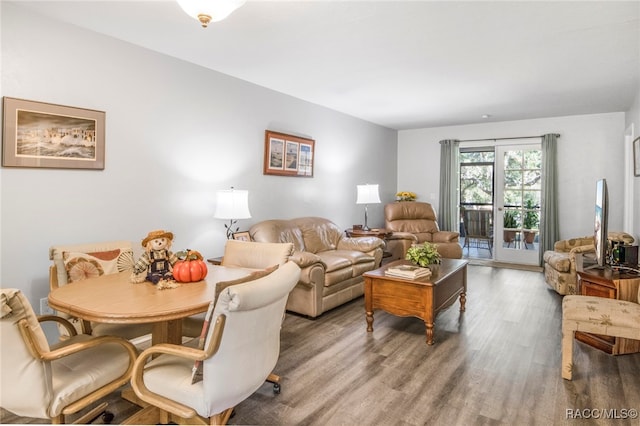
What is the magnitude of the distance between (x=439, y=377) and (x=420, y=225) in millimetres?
4093

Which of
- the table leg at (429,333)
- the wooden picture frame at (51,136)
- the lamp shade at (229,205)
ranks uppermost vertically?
the wooden picture frame at (51,136)

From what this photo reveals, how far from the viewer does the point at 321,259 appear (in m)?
3.80

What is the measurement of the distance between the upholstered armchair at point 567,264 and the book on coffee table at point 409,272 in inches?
79.5

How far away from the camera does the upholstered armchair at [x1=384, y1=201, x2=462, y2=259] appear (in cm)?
586

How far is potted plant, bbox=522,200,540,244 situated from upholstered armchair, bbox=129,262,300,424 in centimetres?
588

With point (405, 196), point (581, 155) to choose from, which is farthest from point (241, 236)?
point (581, 155)

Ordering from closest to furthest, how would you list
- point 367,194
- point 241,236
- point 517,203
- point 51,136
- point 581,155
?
point 51,136 → point 241,236 → point 367,194 → point 581,155 → point 517,203

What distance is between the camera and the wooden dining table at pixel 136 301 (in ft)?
5.40

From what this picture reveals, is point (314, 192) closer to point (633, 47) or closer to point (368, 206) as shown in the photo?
point (368, 206)

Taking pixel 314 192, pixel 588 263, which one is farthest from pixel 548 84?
pixel 314 192

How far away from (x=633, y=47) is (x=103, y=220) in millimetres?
4569

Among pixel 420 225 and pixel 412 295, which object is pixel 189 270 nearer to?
pixel 412 295

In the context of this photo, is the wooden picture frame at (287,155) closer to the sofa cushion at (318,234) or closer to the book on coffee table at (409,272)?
the sofa cushion at (318,234)

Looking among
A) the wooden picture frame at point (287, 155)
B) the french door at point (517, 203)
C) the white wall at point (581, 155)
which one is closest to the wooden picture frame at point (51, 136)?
the wooden picture frame at point (287, 155)
